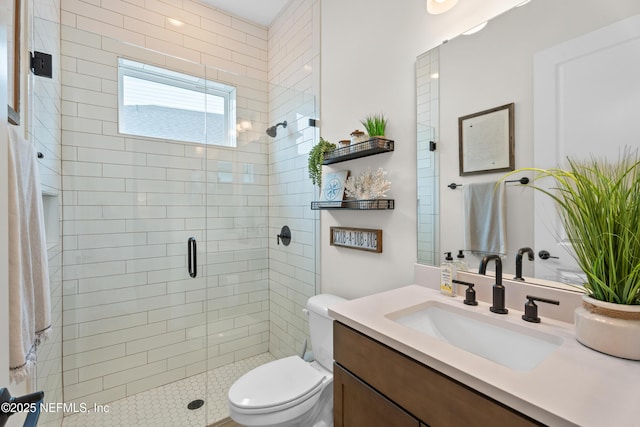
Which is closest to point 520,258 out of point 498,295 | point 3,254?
point 498,295

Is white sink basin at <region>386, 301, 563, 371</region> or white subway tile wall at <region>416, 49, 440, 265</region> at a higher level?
white subway tile wall at <region>416, 49, 440, 265</region>

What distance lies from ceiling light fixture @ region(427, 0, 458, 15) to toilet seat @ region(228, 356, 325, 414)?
5.98 ft

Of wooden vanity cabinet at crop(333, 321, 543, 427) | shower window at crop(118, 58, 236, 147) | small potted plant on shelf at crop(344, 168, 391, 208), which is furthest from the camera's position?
shower window at crop(118, 58, 236, 147)

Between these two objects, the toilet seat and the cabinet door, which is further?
the toilet seat

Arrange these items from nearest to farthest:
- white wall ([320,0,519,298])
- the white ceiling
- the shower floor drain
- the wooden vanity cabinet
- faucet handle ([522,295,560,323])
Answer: the wooden vanity cabinet → faucet handle ([522,295,560,323]) → white wall ([320,0,519,298]) → the shower floor drain → the white ceiling

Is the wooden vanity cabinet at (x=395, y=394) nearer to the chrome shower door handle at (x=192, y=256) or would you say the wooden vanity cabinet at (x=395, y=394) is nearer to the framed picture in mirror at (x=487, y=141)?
the framed picture in mirror at (x=487, y=141)

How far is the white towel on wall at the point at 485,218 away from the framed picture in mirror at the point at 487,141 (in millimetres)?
75

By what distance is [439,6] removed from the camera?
1294 mm

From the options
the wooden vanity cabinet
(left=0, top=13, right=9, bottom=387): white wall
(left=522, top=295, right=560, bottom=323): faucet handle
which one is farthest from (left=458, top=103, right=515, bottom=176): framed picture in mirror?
(left=0, top=13, right=9, bottom=387): white wall

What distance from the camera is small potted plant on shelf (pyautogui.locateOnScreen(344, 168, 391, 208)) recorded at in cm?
153

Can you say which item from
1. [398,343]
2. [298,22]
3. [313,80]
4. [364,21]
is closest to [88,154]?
[313,80]

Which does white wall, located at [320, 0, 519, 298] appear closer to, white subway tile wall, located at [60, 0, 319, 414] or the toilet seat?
white subway tile wall, located at [60, 0, 319, 414]

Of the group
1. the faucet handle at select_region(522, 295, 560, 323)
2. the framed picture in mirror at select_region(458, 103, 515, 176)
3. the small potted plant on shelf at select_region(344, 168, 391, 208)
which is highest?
the framed picture in mirror at select_region(458, 103, 515, 176)

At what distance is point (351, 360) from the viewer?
956 mm
